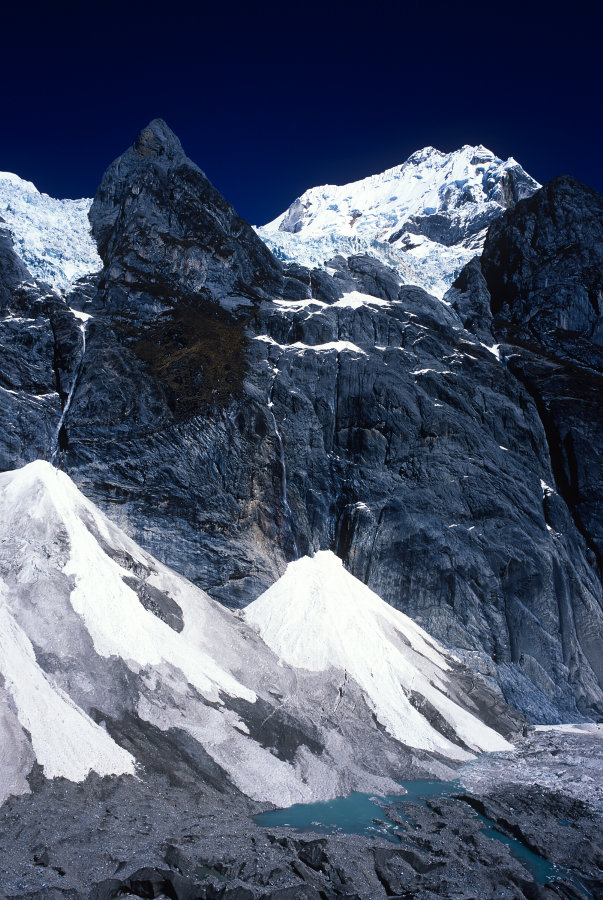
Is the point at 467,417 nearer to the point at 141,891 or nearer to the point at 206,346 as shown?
the point at 206,346

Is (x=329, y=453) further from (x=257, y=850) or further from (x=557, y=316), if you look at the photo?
(x=257, y=850)

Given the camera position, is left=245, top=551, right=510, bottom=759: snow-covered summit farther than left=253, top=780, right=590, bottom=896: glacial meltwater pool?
Yes

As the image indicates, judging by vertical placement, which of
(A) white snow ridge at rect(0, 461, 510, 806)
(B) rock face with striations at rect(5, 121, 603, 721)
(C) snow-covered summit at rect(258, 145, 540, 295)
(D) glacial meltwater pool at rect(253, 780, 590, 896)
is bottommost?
(D) glacial meltwater pool at rect(253, 780, 590, 896)

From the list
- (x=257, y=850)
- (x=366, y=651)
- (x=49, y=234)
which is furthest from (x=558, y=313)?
(x=257, y=850)

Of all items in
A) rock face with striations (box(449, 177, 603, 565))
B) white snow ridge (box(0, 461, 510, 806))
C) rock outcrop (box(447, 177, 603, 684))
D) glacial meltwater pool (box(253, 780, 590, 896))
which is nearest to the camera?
glacial meltwater pool (box(253, 780, 590, 896))

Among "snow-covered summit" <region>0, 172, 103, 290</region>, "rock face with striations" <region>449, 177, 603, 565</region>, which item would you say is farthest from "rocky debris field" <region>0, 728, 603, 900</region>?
"snow-covered summit" <region>0, 172, 103, 290</region>

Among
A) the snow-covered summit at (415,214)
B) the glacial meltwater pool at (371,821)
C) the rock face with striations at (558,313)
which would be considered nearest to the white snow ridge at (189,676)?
the glacial meltwater pool at (371,821)

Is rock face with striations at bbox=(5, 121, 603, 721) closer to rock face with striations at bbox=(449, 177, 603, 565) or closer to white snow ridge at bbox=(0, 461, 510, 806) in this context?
rock face with striations at bbox=(449, 177, 603, 565)
